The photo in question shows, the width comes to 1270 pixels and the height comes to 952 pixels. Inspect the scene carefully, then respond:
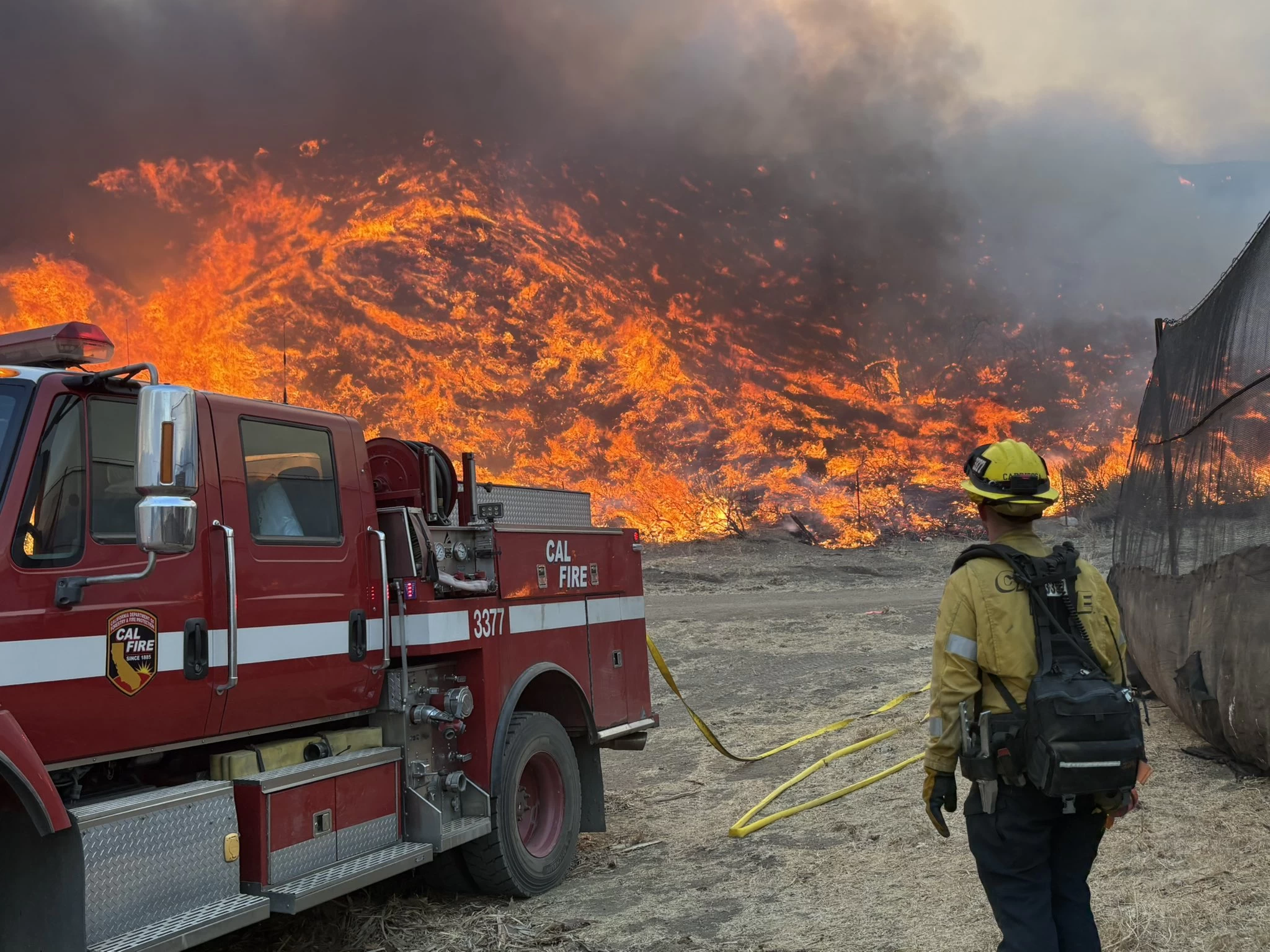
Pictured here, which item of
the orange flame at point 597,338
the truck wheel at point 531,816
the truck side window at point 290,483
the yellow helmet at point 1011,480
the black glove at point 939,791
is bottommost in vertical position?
the truck wheel at point 531,816

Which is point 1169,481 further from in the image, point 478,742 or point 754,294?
point 754,294

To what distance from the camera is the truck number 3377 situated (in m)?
5.89

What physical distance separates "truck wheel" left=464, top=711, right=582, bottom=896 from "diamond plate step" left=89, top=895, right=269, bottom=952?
1751 millimetres

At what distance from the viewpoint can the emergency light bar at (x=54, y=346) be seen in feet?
14.2

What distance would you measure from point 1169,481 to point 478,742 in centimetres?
600

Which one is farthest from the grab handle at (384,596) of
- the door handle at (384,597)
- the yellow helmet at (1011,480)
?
the yellow helmet at (1011,480)

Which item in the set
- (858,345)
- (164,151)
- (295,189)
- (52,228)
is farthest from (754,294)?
(52,228)

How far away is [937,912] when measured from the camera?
5391 millimetres

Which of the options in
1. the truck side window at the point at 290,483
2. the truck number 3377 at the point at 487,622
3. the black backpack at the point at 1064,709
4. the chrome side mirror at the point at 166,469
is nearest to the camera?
the black backpack at the point at 1064,709

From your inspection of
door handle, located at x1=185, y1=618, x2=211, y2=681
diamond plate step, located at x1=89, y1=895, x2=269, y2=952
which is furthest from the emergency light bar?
diamond plate step, located at x1=89, y1=895, x2=269, y2=952

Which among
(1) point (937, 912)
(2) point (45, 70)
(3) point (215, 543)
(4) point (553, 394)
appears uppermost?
(2) point (45, 70)

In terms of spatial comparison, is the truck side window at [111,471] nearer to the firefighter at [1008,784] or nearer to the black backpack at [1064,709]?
the firefighter at [1008,784]

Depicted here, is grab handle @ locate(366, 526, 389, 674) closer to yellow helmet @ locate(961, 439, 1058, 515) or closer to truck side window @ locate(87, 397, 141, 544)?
truck side window @ locate(87, 397, 141, 544)

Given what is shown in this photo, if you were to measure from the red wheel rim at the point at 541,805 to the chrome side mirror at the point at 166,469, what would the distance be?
11.2 feet
